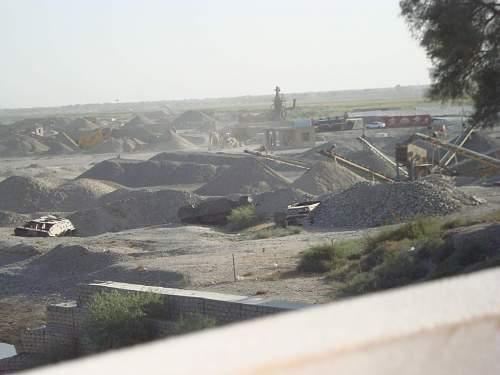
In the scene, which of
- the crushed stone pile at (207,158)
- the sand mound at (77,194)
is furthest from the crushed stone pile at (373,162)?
the sand mound at (77,194)

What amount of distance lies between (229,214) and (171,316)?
18.4m

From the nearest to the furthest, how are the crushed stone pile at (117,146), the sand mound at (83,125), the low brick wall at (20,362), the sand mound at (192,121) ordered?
the low brick wall at (20,362) → the crushed stone pile at (117,146) → the sand mound at (83,125) → the sand mound at (192,121)

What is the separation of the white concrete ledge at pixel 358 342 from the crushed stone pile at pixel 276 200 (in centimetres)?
3056

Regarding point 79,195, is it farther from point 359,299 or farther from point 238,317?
point 359,299

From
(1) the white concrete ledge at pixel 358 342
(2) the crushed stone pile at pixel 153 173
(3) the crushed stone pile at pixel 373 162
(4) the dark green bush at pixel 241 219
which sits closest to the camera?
(1) the white concrete ledge at pixel 358 342

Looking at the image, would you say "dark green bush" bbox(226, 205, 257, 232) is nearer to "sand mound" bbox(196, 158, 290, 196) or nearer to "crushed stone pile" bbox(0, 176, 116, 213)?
"sand mound" bbox(196, 158, 290, 196)

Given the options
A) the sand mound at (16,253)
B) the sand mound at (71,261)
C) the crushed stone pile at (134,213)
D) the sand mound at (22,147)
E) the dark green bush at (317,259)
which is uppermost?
the dark green bush at (317,259)

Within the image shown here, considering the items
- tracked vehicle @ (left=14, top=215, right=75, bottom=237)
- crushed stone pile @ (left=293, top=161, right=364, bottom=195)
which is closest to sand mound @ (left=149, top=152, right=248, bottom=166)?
crushed stone pile @ (left=293, top=161, right=364, bottom=195)

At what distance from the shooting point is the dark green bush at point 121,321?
13.5 m

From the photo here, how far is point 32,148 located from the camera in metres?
92.2

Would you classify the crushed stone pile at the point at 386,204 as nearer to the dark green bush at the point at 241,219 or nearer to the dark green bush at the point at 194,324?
the dark green bush at the point at 241,219

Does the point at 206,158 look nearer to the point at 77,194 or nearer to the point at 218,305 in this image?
the point at 77,194

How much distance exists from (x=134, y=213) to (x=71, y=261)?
509 inches

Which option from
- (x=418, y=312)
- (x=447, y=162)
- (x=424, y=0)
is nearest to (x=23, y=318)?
(x=424, y=0)
